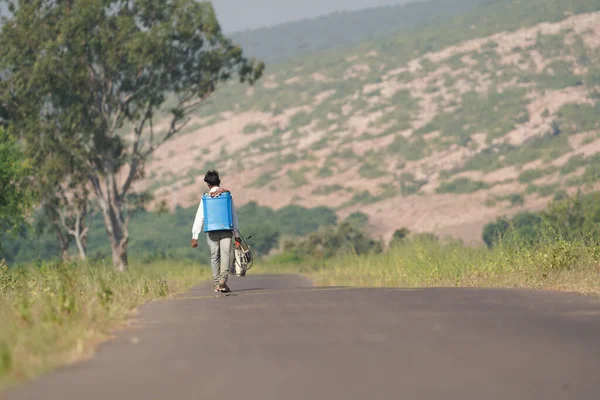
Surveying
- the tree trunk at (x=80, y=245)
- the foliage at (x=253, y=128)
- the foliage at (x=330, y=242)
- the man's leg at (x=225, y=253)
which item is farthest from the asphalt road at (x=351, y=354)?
the foliage at (x=253, y=128)

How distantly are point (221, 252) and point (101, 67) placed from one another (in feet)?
109

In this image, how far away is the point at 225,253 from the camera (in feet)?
67.5

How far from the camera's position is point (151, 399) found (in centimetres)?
752

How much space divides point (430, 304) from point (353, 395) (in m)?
7.96

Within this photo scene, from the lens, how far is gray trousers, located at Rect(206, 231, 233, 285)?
20500mm

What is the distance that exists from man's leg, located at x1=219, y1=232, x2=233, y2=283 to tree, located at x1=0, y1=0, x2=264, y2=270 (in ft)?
99.3

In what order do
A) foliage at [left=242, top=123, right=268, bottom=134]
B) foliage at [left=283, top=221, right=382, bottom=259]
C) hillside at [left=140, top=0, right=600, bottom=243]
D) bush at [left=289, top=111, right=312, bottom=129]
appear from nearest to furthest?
foliage at [left=283, top=221, right=382, bottom=259] < hillside at [left=140, top=0, right=600, bottom=243] < bush at [left=289, top=111, right=312, bottom=129] < foliage at [left=242, top=123, right=268, bottom=134]

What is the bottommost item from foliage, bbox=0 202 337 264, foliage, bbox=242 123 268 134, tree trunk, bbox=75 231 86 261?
foliage, bbox=0 202 337 264

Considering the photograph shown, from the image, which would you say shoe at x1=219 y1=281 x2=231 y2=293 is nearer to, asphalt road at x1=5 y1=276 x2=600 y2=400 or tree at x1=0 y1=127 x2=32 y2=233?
asphalt road at x1=5 y1=276 x2=600 y2=400

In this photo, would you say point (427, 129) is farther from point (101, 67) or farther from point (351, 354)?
point (351, 354)

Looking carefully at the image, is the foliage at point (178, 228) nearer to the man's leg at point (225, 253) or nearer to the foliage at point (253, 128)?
the foliage at point (253, 128)

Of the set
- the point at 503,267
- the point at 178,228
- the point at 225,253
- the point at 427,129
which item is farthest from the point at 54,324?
the point at 427,129

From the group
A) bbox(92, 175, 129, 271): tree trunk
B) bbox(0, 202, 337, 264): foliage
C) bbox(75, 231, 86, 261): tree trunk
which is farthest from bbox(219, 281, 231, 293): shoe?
bbox(0, 202, 337, 264): foliage

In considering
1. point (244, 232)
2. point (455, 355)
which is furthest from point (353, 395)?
point (244, 232)
